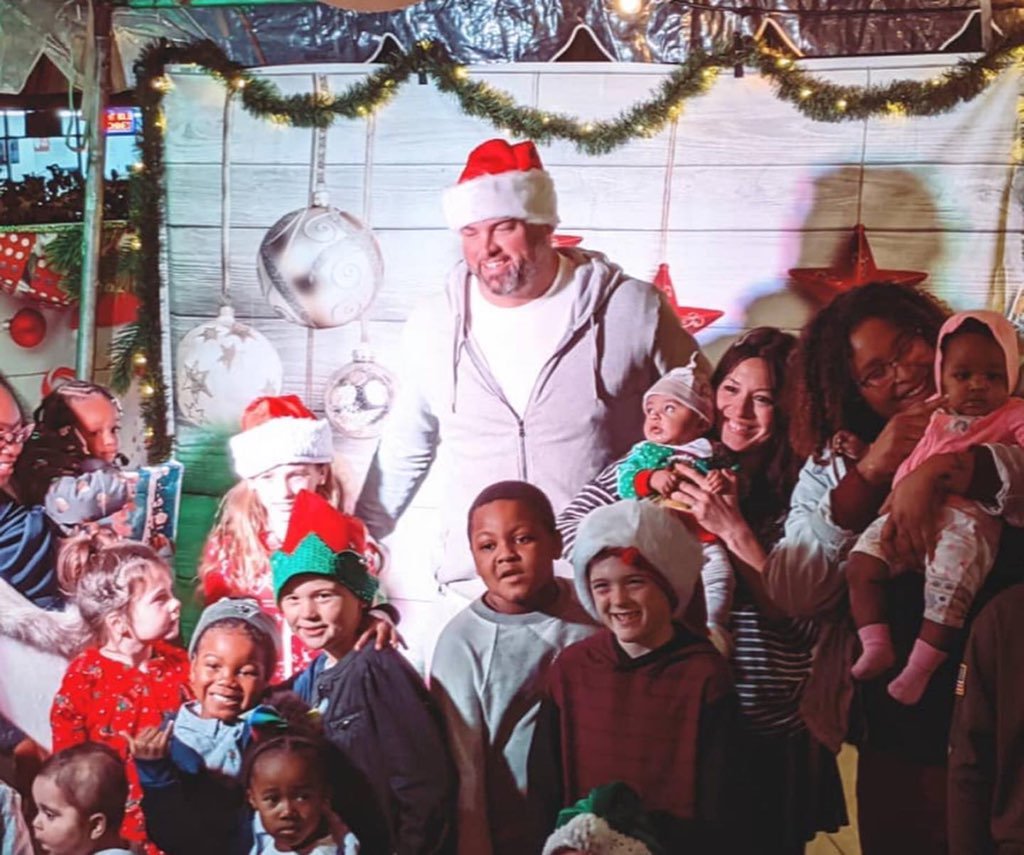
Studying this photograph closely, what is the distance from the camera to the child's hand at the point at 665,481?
9.12 ft

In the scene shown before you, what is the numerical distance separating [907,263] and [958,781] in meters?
1.06

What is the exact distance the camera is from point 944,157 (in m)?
2.79

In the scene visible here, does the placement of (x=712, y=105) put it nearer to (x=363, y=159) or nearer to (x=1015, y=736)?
(x=363, y=159)

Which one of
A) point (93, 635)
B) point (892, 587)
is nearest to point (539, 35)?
point (892, 587)

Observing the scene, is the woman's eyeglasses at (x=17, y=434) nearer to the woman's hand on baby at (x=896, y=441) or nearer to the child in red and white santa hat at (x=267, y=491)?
the child in red and white santa hat at (x=267, y=491)

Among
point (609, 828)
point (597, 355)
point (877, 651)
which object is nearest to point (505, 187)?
point (597, 355)

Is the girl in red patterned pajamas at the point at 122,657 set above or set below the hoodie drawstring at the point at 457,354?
below

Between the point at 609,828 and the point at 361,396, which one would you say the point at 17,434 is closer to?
the point at 361,396

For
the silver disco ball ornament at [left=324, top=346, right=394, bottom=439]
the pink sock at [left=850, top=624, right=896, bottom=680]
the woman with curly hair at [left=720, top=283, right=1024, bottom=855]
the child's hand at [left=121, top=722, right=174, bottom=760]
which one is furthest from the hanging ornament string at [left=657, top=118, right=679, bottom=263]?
the child's hand at [left=121, top=722, right=174, bottom=760]

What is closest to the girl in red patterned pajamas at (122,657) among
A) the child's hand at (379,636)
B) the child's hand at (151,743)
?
the child's hand at (151,743)

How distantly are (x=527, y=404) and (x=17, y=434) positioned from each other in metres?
1.30

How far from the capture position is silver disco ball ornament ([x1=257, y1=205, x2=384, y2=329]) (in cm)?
305

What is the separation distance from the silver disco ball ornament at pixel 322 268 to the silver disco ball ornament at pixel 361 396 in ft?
0.37

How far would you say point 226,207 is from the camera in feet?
10.3
